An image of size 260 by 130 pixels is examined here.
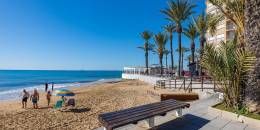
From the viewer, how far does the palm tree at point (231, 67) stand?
628 cm

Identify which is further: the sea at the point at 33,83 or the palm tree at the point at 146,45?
the palm tree at the point at 146,45

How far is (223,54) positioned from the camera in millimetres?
7133

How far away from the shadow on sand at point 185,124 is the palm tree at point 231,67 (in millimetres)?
1556

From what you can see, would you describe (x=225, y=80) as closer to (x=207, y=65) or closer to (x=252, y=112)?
(x=207, y=65)

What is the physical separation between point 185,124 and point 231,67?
2.69m

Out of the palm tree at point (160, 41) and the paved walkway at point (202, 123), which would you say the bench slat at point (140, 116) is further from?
Answer: the palm tree at point (160, 41)

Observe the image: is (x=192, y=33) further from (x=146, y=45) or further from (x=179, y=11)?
(x=146, y=45)

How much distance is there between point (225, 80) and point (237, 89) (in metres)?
0.48

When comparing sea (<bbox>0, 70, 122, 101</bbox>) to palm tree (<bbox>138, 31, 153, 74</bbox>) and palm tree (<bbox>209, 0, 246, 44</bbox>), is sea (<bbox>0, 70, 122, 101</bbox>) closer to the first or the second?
palm tree (<bbox>138, 31, 153, 74</bbox>)

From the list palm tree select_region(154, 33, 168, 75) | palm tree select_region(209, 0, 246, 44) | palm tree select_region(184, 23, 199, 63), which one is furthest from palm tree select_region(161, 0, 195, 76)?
palm tree select_region(209, 0, 246, 44)

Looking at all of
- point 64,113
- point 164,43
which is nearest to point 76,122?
point 64,113

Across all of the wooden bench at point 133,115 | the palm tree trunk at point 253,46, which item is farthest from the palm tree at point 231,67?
the wooden bench at point 133,115

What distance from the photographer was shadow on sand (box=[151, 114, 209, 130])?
539cm

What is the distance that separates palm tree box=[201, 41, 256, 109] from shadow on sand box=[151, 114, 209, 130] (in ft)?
5.11
